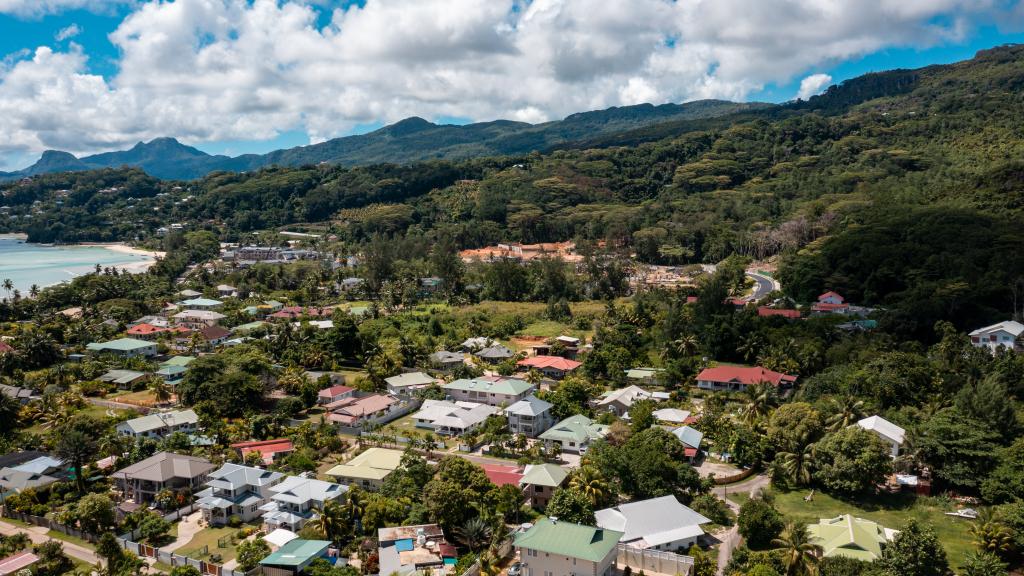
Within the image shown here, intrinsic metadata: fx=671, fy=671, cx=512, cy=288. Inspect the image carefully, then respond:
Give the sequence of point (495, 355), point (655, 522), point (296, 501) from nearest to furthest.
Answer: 1. point (655, 522)
2. point (296, 501)
3. point (495, 355)

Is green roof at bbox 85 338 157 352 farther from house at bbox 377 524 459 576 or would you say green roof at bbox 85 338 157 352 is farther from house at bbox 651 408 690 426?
house at bbox 651 408 690 426

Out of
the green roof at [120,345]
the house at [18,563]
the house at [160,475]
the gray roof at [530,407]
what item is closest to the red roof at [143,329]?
the green roof at [120,345]

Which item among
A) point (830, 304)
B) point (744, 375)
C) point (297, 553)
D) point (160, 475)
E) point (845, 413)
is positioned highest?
point (830, 304)

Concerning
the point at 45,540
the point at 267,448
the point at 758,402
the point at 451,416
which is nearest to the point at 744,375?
the point at 758,402

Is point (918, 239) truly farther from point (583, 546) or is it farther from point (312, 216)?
point (312, 216)

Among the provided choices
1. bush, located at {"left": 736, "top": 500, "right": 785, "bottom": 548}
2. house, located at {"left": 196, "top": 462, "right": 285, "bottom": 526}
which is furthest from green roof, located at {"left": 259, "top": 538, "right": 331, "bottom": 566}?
bush, located at {"left": 736, "top": 500, "right": 785, "bottom": 548}

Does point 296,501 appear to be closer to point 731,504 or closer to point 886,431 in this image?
point 731,504
